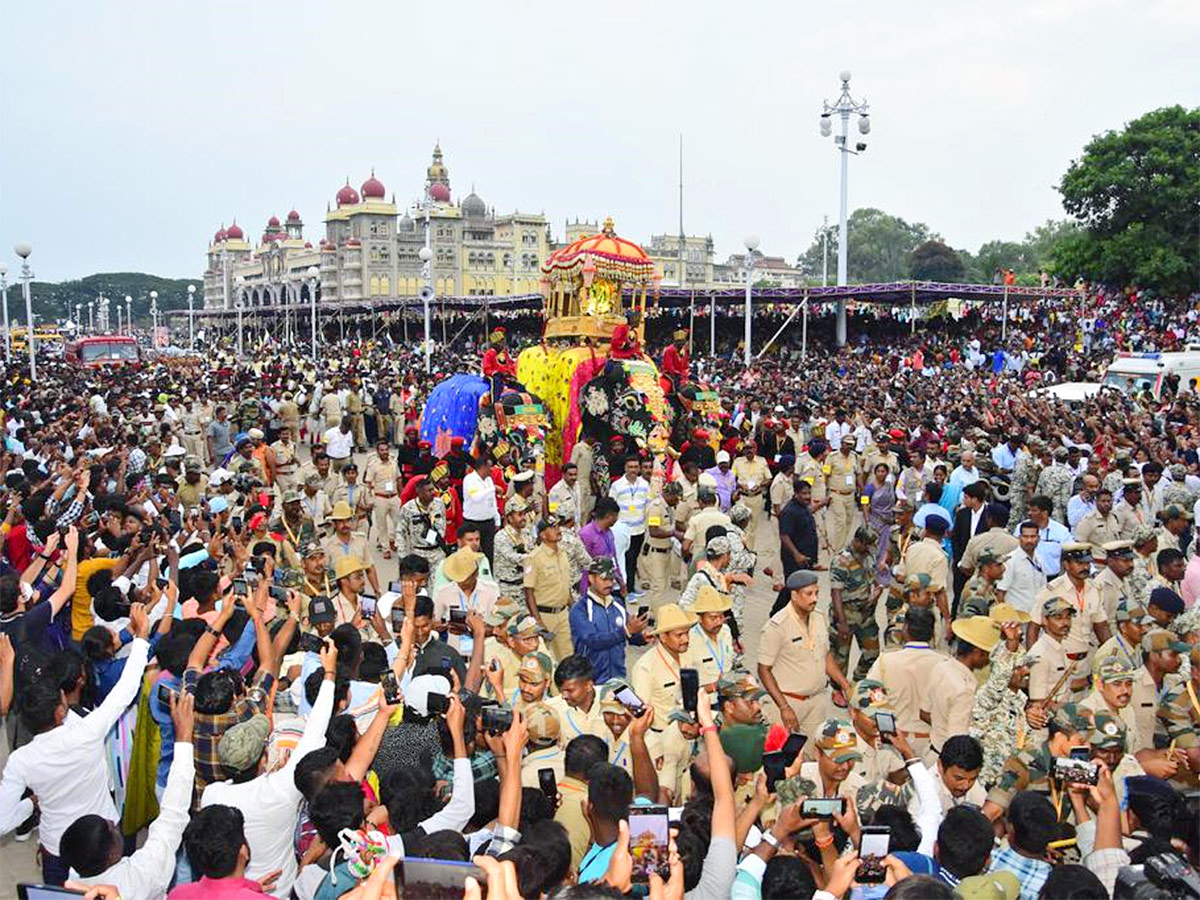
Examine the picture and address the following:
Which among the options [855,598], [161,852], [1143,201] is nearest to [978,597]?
[855,598]

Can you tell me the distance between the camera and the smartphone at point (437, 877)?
8.52 feet

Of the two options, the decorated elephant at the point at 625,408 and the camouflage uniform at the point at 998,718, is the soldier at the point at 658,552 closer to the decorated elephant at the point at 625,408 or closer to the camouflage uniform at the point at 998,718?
the decorated elephant at the point at 625,408

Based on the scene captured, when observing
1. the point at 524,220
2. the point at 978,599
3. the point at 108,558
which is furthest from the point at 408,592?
the point at 524,220

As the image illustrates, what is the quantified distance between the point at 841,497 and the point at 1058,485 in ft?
6.17

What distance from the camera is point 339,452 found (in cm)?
1305

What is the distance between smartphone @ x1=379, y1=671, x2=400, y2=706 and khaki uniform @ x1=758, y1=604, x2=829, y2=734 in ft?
5.85

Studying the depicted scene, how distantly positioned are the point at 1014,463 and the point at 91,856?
920cm

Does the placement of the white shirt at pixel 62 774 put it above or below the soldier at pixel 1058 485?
below

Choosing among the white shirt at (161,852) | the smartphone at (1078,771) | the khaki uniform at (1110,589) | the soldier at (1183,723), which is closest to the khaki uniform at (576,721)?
the white shirt at (161,852)

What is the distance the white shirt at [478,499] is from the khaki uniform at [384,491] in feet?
5.30

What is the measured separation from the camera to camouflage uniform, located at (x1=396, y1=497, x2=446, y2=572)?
8.31 m

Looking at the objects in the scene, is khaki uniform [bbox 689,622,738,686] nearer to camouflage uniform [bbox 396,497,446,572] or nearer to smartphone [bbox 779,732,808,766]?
smartphone [bbox 779,732,808,766]

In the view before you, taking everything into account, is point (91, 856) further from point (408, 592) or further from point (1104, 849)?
point (1104, 849)

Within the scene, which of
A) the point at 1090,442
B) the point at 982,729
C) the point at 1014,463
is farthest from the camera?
the point at 1090,442
